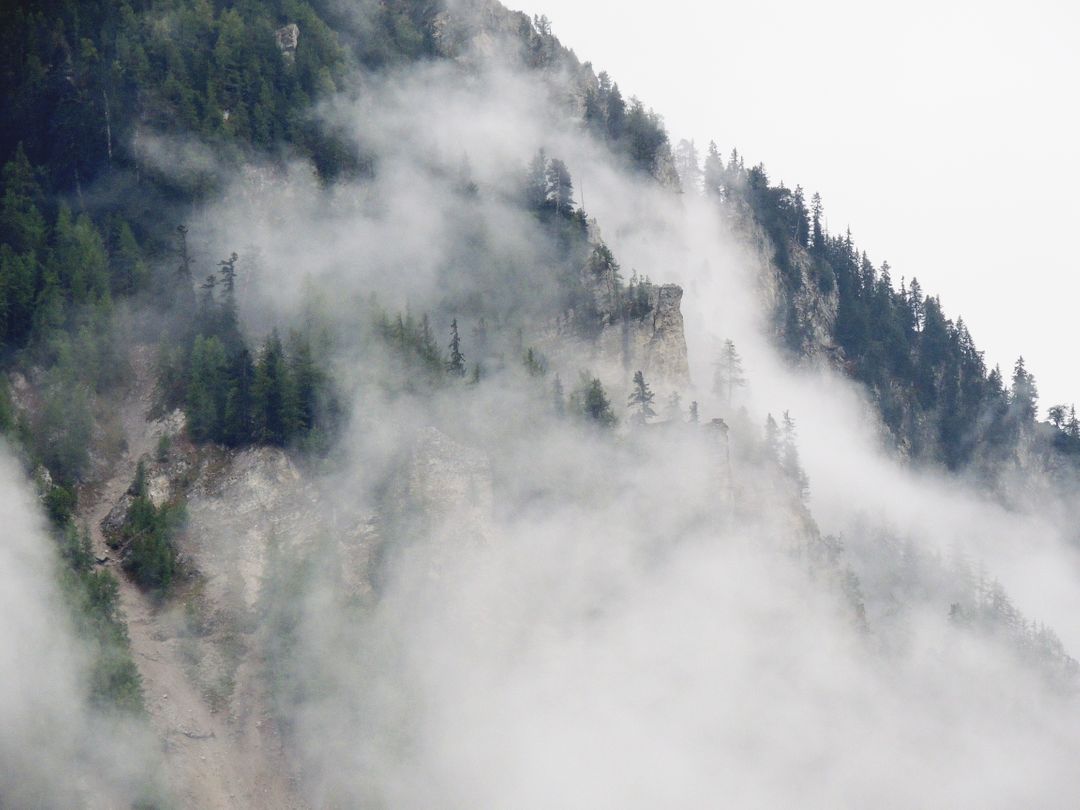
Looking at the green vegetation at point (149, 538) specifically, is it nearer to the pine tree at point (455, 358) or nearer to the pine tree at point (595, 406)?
the pine tree at point (455, 358)

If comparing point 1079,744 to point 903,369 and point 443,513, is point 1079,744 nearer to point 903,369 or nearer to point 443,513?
point 903,369

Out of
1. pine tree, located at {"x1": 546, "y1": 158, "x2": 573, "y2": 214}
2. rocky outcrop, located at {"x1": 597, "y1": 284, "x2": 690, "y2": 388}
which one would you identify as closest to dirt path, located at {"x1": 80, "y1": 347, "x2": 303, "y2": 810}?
rocky outcrop, located at {"x1": 597, "y1": 284, "x2": 690, "y2": 388}

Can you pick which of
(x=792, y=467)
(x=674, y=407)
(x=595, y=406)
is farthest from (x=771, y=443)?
(x=595, y=406)

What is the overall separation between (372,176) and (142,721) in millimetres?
59897

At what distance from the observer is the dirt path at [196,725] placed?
264 ft

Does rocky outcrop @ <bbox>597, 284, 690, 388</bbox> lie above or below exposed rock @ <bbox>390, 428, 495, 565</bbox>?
above

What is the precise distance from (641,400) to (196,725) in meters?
44.7

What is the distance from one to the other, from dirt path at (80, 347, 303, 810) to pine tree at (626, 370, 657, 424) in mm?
37787

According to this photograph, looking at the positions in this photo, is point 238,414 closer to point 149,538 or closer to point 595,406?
point 149,538

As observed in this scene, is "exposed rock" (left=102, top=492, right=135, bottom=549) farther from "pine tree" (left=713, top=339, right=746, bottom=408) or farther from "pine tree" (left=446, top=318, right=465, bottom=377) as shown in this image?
"pine tree" (left=713, top=339, right=746, bottom=408)

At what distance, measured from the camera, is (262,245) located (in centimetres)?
11288

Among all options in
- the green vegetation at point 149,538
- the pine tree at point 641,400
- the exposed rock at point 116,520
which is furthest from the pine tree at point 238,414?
the pine tree at point 641,400

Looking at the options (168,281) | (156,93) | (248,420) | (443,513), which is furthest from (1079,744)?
(156,93)

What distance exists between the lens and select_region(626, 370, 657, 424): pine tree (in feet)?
358
